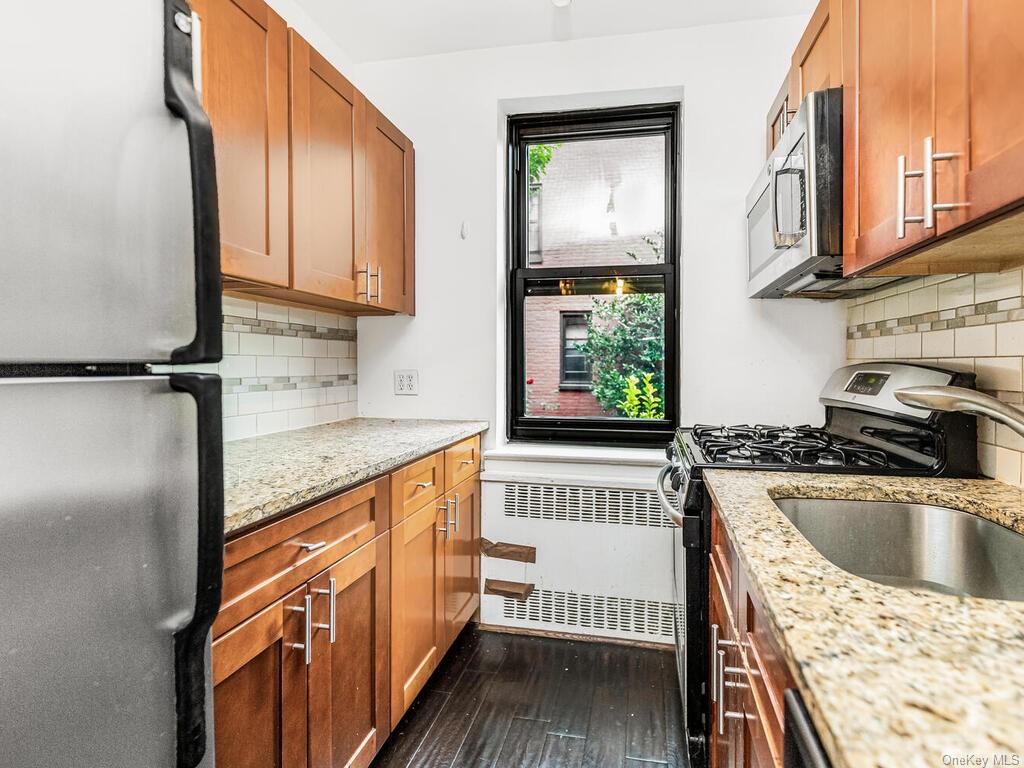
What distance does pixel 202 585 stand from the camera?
2.43 ft

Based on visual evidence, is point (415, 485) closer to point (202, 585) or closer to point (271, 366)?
point (271, 366)

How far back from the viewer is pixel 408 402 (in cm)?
259

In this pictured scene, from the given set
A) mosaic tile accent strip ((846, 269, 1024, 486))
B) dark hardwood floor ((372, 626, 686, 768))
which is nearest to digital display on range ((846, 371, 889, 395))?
mosaic tile accent strip ((846, 269, 1024, 486))

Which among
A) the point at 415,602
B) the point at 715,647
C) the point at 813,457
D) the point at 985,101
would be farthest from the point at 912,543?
the point at 415,602

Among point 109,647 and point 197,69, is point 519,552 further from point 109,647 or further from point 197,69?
point 197,69

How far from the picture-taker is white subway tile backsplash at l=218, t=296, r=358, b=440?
1.85m

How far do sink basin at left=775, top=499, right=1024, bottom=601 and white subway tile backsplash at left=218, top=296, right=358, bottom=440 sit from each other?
1.63 metres

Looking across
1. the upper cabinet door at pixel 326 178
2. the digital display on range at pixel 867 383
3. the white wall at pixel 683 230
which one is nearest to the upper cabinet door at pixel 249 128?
the upper cabinet door at pixel 326 178

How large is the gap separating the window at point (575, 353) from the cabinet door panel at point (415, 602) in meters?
0.92

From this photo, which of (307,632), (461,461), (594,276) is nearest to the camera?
(307,632)

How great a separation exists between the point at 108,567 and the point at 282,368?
1571 millimetres

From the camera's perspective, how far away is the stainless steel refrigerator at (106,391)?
53cm

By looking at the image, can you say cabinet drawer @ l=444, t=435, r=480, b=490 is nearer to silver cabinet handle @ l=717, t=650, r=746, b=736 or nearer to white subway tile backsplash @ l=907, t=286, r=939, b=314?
silver cabinet handle @ l=717, t=650, r=746, b=736

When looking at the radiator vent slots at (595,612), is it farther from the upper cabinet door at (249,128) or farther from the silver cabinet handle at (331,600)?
the upper cabinet door at (249,128)
